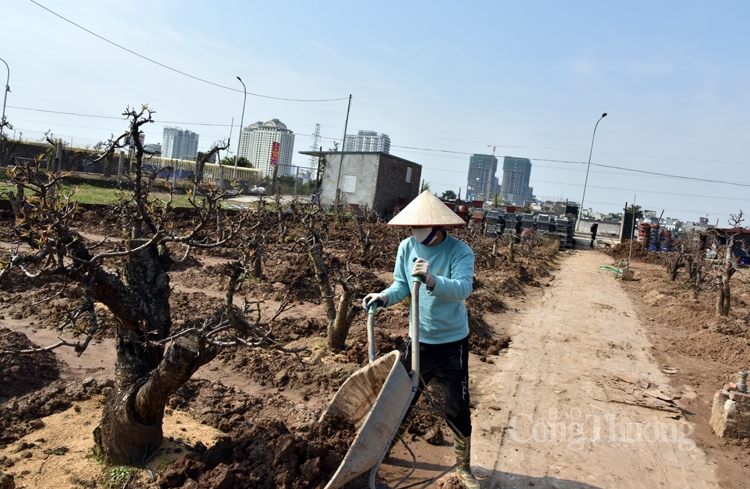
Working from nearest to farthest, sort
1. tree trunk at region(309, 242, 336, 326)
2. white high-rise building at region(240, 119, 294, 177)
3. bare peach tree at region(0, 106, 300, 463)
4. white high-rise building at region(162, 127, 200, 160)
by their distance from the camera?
bare peach tree at region(0, 106, 300, 463), tree trunk at region(309, 242, 336, 326), white high-rise building at region(240, 119, 294, 177), white high-rise building at region(162, 127, 200, 160)

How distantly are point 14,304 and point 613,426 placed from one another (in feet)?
23.6

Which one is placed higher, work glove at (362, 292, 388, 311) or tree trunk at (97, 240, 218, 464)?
work glove at (362, 292, 388, 311)

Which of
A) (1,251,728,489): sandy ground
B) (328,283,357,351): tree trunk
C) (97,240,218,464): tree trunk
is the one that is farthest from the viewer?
(328,283,357,351): tree trunk

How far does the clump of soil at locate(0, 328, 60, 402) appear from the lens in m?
4.50

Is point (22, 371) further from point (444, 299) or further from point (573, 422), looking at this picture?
point (573, 422)

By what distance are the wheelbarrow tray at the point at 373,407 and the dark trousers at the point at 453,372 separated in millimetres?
311

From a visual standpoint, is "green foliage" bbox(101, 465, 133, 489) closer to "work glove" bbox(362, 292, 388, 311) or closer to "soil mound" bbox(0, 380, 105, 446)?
"soil mound" bbox(0, 380, 105, 446)

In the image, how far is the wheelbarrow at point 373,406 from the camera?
2.59 metres

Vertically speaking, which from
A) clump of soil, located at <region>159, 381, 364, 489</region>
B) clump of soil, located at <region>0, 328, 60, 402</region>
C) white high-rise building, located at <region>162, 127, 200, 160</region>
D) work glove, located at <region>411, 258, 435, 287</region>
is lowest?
clump of soil, located at <region>0, 328, 60, 402</region>

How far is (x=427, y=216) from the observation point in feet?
11.0

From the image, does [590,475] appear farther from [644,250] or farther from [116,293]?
[644,250]

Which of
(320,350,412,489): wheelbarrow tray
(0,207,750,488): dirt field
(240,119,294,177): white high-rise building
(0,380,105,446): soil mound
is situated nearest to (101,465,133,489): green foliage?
(0,207,750,488): dirt field

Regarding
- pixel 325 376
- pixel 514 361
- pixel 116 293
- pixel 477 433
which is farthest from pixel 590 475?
pixel 116 293

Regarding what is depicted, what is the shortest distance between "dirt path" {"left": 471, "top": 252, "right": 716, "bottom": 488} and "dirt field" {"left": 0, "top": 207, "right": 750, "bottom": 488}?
2 cm
